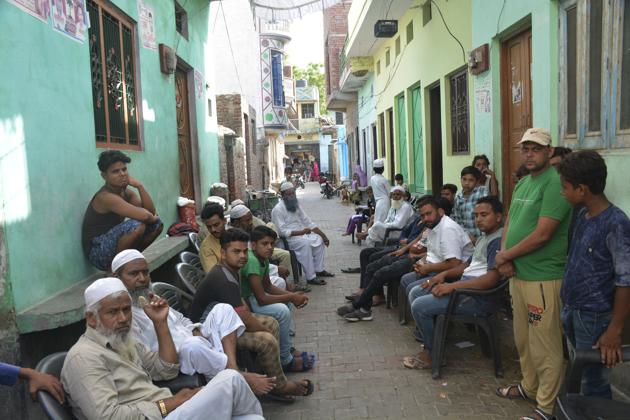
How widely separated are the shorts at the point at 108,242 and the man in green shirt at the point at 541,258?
9.09ft

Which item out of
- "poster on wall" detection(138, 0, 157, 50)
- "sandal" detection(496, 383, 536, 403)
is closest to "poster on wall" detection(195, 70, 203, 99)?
"poster on wall" detection(138, 0, 157, 50)

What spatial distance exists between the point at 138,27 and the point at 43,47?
2520 millimetres

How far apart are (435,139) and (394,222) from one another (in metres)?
3.18

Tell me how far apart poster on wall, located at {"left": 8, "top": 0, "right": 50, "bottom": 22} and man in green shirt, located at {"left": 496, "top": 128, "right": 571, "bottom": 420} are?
11.0ft

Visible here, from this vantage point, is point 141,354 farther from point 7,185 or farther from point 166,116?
point 166,116

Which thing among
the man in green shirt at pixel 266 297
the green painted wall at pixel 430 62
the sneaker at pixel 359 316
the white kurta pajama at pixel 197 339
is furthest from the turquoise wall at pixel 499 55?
the white kurta pajama at pixel 197 339

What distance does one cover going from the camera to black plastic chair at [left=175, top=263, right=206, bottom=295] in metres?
4.50

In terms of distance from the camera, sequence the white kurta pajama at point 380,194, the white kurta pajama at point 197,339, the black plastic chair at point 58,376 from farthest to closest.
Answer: the white kurta pajama at point 380,194 < the white kurta pajama at point 197,339 < the black plastic chair at point 58,376

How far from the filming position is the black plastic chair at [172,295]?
3.93 metres

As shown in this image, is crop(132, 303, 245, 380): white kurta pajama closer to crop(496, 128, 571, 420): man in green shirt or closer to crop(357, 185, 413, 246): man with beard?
crop(496, 128, 571, 420): man in green shirt

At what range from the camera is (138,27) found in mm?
6027

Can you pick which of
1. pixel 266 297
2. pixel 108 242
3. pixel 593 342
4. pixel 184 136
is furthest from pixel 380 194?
pixel 593 342

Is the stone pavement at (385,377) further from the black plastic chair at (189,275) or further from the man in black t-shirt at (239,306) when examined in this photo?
the black plastic chair at (189,275)

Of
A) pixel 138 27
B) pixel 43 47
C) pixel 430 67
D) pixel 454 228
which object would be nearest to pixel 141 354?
pixel 43 47
